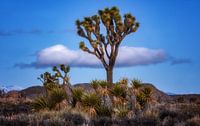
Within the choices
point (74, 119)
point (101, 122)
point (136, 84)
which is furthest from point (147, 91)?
point (74, 119)

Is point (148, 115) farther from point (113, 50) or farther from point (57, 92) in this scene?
point (113, 50)

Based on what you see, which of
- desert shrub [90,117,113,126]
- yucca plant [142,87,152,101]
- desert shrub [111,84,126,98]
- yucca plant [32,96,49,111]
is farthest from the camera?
yucca plant [142,87,152,101]

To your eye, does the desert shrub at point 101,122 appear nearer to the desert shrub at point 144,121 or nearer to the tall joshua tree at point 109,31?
the desert shrub at point 144,121

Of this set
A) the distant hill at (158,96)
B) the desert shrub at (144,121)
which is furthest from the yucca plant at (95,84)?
the desert shrub at (144,121)

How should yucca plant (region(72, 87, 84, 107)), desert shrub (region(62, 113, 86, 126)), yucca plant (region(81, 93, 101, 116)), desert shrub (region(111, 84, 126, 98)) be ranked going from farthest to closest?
1. desert shrub (region(111, 84, 126, 98))
2. yucca plant (region(72, 87, 84, 107))
3. yucca plant (region(81, 93, 101, 116))
4. desert shrub (region(62, 113, 86, 126))

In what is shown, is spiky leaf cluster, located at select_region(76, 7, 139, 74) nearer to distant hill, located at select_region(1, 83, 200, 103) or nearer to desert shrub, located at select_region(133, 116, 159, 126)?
distant hill, located at select_region(1, 83, 200, 103)

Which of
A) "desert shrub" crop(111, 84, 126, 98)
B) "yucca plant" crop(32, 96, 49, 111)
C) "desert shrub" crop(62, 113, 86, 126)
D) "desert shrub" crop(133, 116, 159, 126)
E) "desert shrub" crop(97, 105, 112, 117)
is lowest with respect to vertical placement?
"desert shrub" crop(133, 116, 159, 126)

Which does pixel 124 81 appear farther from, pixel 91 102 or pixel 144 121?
pixel 144 121

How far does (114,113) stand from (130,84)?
637 cm

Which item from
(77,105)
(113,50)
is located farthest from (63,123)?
(113,50)

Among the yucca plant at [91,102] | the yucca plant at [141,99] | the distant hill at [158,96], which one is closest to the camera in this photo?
the yucca plant at [91,102]

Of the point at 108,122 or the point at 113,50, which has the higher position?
the point at 113,50

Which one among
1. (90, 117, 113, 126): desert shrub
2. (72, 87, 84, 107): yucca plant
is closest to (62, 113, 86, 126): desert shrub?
(90, 117, 113, 126): desert shrub

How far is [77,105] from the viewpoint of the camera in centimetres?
2327
